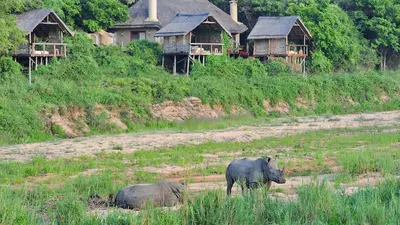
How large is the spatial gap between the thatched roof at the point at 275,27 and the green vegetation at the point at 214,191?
1687 cm

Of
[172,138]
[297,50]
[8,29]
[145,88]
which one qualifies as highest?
[8,29]

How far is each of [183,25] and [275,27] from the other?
651 cm

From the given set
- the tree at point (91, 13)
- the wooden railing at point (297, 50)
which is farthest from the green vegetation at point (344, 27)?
the tree at point (91, 13)

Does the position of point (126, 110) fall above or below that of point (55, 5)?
below

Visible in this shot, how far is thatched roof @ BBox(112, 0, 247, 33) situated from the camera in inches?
1879

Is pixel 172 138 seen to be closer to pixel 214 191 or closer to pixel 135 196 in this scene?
pixel 135 196

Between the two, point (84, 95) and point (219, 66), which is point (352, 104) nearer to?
point (219, 66)

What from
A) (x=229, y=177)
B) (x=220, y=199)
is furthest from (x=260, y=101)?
(x=220, y=199)

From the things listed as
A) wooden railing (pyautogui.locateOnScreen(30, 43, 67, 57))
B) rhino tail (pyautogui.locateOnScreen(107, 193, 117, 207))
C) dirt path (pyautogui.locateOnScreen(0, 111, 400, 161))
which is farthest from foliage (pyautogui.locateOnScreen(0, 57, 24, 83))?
rhino tail (pyautogui.locateOnScreen(107, 193, 117, 207))

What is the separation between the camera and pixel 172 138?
28.1 metres

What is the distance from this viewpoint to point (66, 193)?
1482 centimetres

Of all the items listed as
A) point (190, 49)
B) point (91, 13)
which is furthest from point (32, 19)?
point (190, 49)

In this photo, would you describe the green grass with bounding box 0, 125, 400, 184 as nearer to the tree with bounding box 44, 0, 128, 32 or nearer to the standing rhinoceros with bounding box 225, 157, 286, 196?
the standing rhinoceros with bounding box 225, 157, 286, 196

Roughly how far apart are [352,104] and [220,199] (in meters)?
34.1
